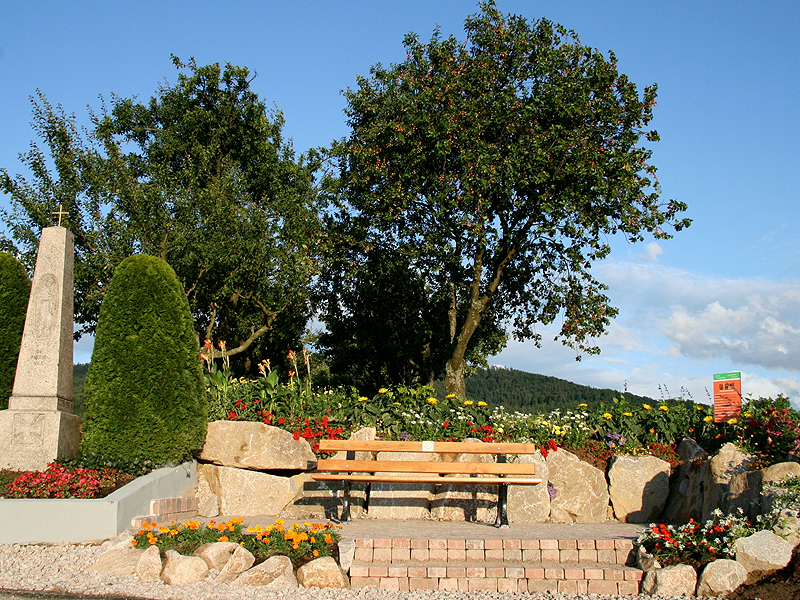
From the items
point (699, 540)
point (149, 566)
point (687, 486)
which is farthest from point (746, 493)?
point (149, 566)

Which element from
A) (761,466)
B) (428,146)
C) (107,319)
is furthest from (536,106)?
(107,319)

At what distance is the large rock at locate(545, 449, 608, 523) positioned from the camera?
26.6ft

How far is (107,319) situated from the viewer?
7.71m

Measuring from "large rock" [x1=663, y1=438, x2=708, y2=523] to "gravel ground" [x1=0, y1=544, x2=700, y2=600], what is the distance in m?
2.70

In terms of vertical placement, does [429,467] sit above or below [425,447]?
below

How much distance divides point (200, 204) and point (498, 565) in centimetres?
1035

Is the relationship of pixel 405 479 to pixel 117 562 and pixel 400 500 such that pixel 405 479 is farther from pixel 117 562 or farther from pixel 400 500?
pixel 117 562

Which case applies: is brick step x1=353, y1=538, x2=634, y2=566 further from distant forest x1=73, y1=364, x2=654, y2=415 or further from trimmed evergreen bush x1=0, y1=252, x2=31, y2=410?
distant forest x1=73, y1=364, x2=654, y2=415

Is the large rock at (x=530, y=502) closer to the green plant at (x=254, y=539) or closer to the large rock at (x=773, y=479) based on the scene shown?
the large rock at (x=773, y=479)

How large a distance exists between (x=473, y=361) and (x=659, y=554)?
39.0 feet

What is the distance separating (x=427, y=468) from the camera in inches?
281

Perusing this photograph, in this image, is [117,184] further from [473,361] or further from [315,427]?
[473,361]

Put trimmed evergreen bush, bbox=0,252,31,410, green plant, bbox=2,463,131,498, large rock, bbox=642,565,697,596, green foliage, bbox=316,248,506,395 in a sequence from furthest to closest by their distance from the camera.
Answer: green foliage, bbox=316,248,506,395 < trimmed evergreen bush, bbox=0,252,31,410 < green plant, bbox=2,463,131,498 < large rock, bbox=642,565,697,596

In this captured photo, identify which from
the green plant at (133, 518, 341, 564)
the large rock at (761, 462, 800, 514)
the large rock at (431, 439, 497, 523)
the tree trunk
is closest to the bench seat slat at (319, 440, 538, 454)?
the large rock at (431, 439, 497, 523)
